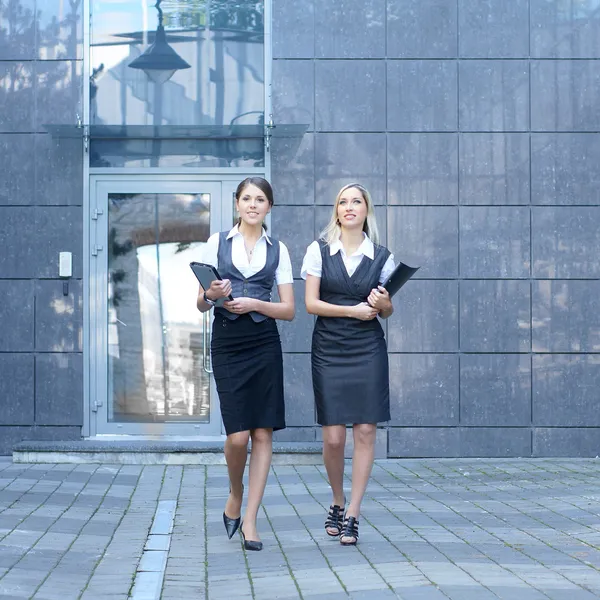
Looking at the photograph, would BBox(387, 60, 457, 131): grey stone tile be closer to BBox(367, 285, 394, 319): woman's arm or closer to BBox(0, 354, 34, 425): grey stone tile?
BBox(0, 354, 34, 425): grey stone tile

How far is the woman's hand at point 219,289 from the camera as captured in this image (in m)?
6.01

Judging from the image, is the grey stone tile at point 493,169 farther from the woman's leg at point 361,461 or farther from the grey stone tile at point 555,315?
the woman's leg at point 361,461

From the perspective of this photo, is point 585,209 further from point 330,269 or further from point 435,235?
point 330,269

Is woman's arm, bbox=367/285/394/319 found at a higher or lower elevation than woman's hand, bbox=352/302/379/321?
higher

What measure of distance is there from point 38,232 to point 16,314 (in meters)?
0.79

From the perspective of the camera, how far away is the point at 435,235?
10703 mm

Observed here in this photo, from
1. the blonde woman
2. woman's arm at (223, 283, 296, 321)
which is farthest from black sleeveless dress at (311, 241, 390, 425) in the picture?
woman's arm at (223, 283, 296, 321)

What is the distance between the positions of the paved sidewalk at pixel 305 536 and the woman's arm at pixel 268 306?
4.09 feet

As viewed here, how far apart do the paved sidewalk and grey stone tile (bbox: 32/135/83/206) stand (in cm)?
255

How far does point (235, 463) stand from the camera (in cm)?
634

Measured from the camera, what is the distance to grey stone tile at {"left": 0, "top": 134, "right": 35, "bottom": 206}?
1068 centimetres

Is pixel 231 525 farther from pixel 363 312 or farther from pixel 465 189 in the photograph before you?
pixel 465 189

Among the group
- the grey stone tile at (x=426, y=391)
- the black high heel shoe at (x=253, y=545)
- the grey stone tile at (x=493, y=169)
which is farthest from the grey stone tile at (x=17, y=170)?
the black high heel shoe at (x=253, y=545)

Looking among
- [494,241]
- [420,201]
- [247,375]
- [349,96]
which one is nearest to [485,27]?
[349,96]
